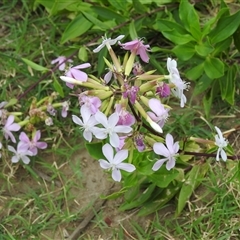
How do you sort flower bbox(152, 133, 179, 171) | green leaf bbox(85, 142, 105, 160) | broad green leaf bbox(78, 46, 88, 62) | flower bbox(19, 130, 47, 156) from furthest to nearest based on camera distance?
broad green leaf bbox(78, 46, 88, 62), flower bbox(19, 130, 47, 156), green leaf bbox(85, 142, 105, 160), flower bbox(152, 133, 179, 171)

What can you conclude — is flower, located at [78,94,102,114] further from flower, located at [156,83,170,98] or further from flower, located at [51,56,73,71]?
flower, located at [51,56,73,71]

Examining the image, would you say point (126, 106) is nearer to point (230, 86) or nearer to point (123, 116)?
point (123, 116)

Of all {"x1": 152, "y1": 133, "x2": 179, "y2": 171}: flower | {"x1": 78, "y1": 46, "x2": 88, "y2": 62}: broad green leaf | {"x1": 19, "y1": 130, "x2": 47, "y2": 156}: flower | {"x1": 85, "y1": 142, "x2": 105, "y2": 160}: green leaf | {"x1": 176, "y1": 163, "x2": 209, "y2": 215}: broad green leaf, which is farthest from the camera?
{"x1": 78, "y1": 46, "x2": 88, "y2": 62}: broad green leaf

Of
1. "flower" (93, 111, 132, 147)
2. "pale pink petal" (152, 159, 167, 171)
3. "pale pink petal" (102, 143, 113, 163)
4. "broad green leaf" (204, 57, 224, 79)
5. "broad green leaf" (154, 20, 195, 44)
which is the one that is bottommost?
"broad green leaf" (204, 57, 224, 79)

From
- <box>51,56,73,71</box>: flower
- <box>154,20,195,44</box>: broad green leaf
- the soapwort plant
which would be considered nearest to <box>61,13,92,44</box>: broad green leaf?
<box>51,56,73,71</box>: flower

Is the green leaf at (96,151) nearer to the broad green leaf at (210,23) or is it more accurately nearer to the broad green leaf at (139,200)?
the broad green leaf at (139,200)

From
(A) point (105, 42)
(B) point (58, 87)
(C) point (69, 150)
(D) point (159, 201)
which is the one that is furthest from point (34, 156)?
(A) point (105, 42)
